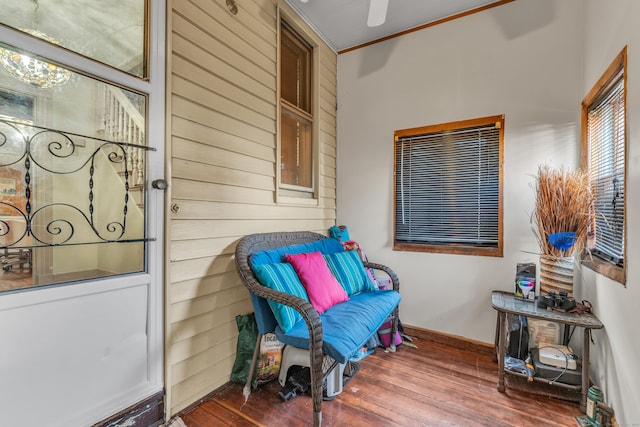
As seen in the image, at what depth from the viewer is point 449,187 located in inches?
106

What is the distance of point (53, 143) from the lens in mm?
1277

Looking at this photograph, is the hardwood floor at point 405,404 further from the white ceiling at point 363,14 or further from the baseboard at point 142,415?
the white ceiling at point 363,14

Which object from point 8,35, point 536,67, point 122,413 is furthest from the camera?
point 536,67

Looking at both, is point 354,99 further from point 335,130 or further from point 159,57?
point 159,57

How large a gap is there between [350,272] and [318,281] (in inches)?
17.8

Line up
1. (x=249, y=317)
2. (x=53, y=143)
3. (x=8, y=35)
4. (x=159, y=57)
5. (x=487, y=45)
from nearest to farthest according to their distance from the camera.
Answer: (x=8, y=35)
(x=53, y=143)
(x=159, y=57)
(x=249, y=317)
(x=487, y=45)

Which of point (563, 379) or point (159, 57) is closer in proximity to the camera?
point (159, 57)

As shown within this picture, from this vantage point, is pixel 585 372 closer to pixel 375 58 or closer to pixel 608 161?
pixel 608 161

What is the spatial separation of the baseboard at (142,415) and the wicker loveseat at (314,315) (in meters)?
0.51

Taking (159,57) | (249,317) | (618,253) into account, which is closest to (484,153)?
(618,253)

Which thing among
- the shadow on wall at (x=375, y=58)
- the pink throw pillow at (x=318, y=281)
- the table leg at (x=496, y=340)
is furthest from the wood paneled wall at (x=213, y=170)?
the table leg at (x=496, y=340)

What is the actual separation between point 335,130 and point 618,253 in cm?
250

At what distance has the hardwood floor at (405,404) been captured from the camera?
167cm

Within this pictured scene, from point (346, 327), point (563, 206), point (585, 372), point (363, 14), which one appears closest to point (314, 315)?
point (346, 327)
